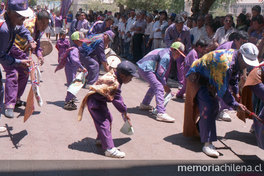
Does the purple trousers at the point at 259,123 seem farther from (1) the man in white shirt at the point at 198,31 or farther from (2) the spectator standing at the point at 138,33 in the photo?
(2) the spectator standing at the point at 138,33

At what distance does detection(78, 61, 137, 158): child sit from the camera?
190 inches

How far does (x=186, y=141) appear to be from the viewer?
233 inches

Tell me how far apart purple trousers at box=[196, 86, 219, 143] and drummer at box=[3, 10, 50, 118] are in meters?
2.91

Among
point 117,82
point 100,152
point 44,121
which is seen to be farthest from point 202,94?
point 44,121

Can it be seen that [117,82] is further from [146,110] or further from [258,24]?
[258,24]

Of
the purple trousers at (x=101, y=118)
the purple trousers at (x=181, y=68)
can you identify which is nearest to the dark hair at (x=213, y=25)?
the purple trousers at (x=181, y=68)

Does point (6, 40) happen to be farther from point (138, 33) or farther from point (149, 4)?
point (149, 4)

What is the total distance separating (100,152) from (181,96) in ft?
13.6

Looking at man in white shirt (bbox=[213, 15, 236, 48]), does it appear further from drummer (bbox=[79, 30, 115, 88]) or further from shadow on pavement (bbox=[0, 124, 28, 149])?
shadow on pavement (bbox=[0, 124, 28, 149])

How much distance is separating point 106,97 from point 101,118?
1.00ft

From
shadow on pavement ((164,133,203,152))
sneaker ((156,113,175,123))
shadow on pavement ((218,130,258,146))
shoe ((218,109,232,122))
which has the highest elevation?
sneaker ((156,113,175,123))

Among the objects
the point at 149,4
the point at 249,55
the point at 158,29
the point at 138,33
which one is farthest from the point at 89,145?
the point at 149,4

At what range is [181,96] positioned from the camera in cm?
890

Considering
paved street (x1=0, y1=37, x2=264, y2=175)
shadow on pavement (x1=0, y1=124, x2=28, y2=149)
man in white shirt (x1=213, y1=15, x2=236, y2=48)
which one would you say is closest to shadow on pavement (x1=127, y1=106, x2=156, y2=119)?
paved street (x1=0, y1=37, x2=264, y2=175)
